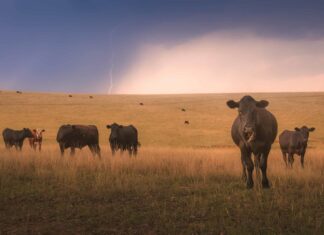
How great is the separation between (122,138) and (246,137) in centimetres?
1287

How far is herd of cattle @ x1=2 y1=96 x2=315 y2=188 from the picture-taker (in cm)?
1115

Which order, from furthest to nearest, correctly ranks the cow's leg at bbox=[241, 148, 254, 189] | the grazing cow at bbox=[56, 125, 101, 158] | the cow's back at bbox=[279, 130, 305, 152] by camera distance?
the grazing cow at bbox=[56, 125, 101, 158]
the cow's back at bbox=[279, 130, 305, 152]
the cow's leg at bbox=[241, 148, 254, 189]

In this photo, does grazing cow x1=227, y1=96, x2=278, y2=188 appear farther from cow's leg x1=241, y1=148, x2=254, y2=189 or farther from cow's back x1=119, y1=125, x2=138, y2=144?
cow's back x1=119, y1=125, x2=138, y2=144

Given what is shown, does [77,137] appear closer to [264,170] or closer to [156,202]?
[264,170]

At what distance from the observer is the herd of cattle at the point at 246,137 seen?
36.6 feet

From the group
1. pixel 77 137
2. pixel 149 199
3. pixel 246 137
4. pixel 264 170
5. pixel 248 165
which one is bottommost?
pixel 77 137

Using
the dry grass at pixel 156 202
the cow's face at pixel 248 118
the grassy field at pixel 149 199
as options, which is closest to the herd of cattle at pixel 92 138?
the grassy field at pixel 149 199

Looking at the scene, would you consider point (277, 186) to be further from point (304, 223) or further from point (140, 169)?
point (140, 169)

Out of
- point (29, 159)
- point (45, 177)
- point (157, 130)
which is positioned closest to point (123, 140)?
point (29, 159)

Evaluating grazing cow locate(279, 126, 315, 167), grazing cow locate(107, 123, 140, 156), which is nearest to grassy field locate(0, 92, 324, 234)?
grazing cow locate(279, 126, 315, 167)

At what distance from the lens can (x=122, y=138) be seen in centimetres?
2330

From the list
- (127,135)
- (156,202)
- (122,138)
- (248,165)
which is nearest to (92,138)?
(122,138)

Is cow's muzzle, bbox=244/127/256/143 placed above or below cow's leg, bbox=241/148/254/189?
above

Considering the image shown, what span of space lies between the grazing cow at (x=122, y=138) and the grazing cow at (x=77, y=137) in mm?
1033
